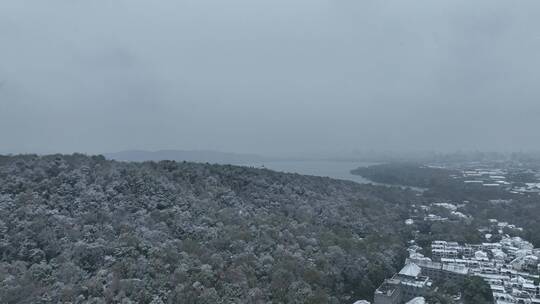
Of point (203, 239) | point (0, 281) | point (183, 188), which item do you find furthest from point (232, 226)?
point (0, 281)

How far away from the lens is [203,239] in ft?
73.9


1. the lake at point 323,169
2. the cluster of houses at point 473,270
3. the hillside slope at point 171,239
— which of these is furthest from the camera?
the lake at point 323,169

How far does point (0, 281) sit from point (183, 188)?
14.6 m

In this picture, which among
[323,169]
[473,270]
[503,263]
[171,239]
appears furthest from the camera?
[323,169]

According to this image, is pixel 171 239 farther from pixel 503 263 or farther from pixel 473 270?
pixel 503 263

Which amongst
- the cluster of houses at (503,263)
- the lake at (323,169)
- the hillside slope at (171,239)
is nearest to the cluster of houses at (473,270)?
the cluster of houses at (503,263)

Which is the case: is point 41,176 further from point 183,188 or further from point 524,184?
point 524,184

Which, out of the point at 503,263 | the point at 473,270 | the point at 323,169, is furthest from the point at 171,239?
the point at 323,169

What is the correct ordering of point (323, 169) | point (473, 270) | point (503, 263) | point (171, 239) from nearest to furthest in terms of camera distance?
point (171, 239) < point (473, 270) < point (503, 263) < point (323, 169)

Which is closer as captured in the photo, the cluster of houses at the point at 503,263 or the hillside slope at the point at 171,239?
the hillside slope at the point at 171,239

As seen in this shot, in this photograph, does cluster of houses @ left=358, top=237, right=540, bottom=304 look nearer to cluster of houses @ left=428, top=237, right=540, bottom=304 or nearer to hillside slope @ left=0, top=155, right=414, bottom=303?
cluster of houses @ left=428, top=237, right=540, bottom=304

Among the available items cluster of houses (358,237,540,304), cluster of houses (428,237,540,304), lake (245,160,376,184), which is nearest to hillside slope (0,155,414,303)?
cluster of houses (358,237,540,304)

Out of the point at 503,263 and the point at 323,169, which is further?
the point at 323,169

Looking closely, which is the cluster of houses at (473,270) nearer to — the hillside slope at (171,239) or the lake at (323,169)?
the hillside slope at (171,239)
